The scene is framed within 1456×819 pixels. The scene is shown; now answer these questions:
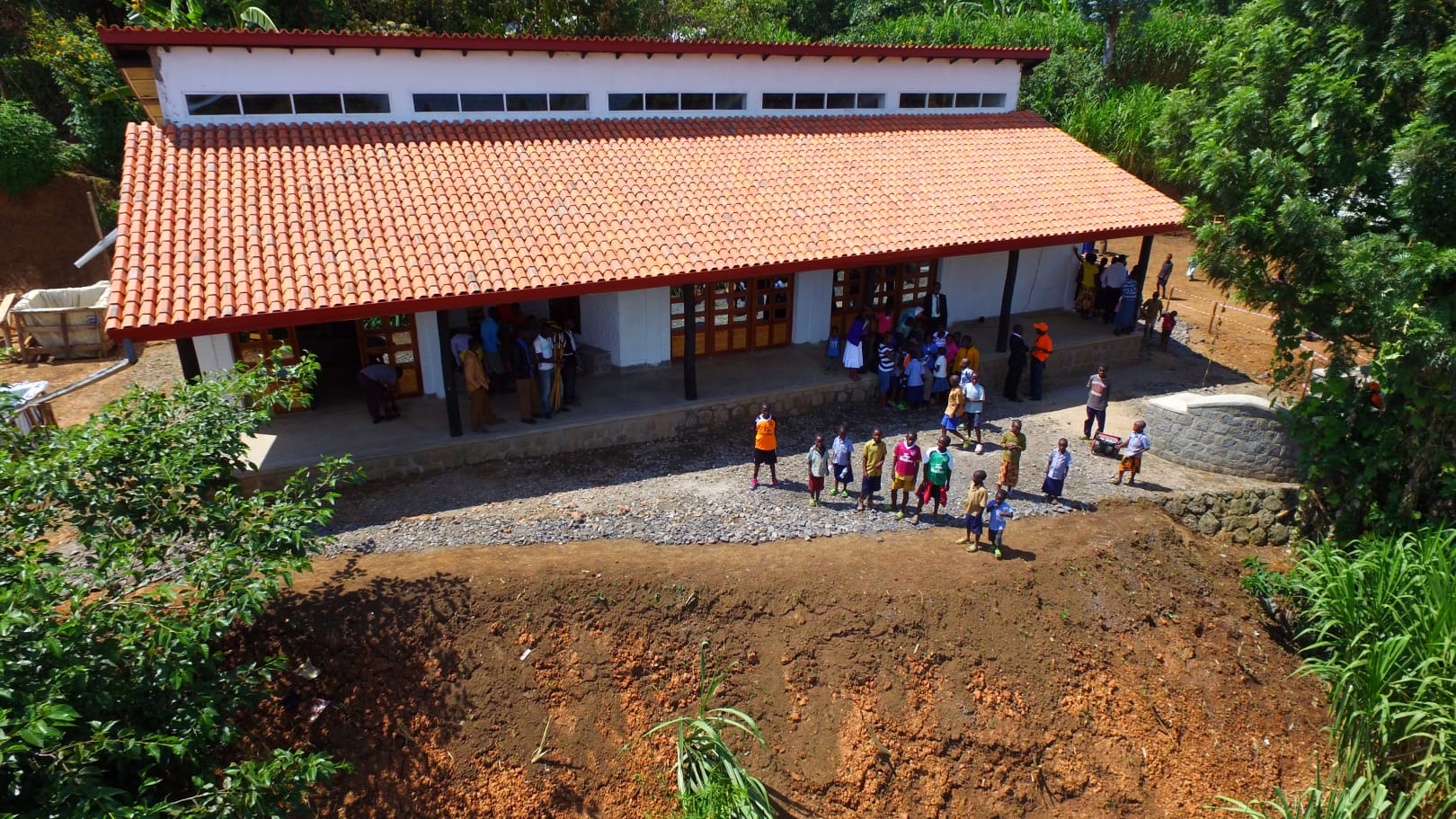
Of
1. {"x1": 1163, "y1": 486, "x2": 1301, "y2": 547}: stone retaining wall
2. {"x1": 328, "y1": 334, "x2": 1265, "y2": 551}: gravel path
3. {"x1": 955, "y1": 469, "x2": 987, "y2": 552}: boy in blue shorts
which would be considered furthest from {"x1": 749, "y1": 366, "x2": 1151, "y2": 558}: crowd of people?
{"x1": 1163, "y1": 486, "x2": 1301, "y2": 547}: stone retaining wall

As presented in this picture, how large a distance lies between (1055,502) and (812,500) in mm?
3622

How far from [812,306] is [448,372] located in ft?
24.5

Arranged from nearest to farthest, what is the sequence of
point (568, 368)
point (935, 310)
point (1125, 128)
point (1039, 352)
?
point (568, 368) → point (1039, 352) → point (935, 310) → point (1125, 128)

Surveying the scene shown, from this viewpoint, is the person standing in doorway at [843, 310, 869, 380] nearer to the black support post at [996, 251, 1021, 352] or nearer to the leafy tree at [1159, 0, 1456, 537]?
the black support post at [996, 251, 1021, 352]

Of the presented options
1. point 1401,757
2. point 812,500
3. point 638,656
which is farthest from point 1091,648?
point 638,656

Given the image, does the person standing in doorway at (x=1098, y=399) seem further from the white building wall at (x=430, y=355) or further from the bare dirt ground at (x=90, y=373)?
the bare dirt ground at (x=90, y=373)

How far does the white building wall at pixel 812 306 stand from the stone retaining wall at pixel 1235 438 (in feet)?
21.5

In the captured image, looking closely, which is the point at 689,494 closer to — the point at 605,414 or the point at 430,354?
the point at 605,414

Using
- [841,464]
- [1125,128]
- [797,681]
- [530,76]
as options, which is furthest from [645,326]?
[1125,128]

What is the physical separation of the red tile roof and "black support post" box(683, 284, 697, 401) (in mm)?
672

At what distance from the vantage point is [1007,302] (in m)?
16.7

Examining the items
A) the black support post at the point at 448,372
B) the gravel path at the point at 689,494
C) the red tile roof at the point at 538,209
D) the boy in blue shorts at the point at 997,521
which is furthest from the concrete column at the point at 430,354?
the boy in blue shorts at the point at 997,521

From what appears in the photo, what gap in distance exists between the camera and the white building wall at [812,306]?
1681 cm

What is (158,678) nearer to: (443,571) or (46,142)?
(443,571)
